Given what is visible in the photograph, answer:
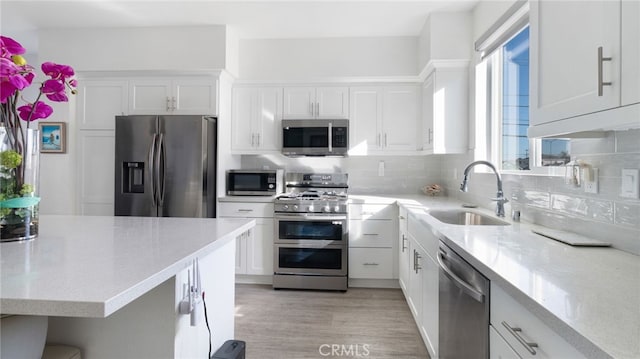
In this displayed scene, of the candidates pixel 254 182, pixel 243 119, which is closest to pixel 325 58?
pixel 243 119

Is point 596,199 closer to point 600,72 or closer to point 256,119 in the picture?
point 600,72

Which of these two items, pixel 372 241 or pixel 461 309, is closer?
pixel 461 309

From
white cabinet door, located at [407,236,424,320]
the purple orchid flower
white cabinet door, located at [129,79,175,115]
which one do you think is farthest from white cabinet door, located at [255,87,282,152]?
the purple orchid flower

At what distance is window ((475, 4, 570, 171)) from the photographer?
199cm

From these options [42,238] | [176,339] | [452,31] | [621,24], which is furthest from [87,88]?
[621,24]

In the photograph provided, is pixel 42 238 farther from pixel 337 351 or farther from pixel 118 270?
pixel 337 351

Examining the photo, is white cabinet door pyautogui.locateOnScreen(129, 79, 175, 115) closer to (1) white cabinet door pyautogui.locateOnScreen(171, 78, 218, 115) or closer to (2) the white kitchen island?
(1) white cabinet door pyautogui.locateOnScreen(171, 78, 218, 115)

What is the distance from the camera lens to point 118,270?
0.81 metres

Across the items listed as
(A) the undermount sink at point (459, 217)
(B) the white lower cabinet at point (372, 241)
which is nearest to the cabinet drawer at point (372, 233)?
(B) the white lower cabinet at point (372, 241)

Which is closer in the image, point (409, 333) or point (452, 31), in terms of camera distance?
point (409, 333)

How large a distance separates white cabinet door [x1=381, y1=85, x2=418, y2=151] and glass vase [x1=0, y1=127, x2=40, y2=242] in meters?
2.93

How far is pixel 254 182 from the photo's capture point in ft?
11.2

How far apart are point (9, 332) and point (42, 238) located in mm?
554

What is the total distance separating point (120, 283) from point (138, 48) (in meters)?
3.30
